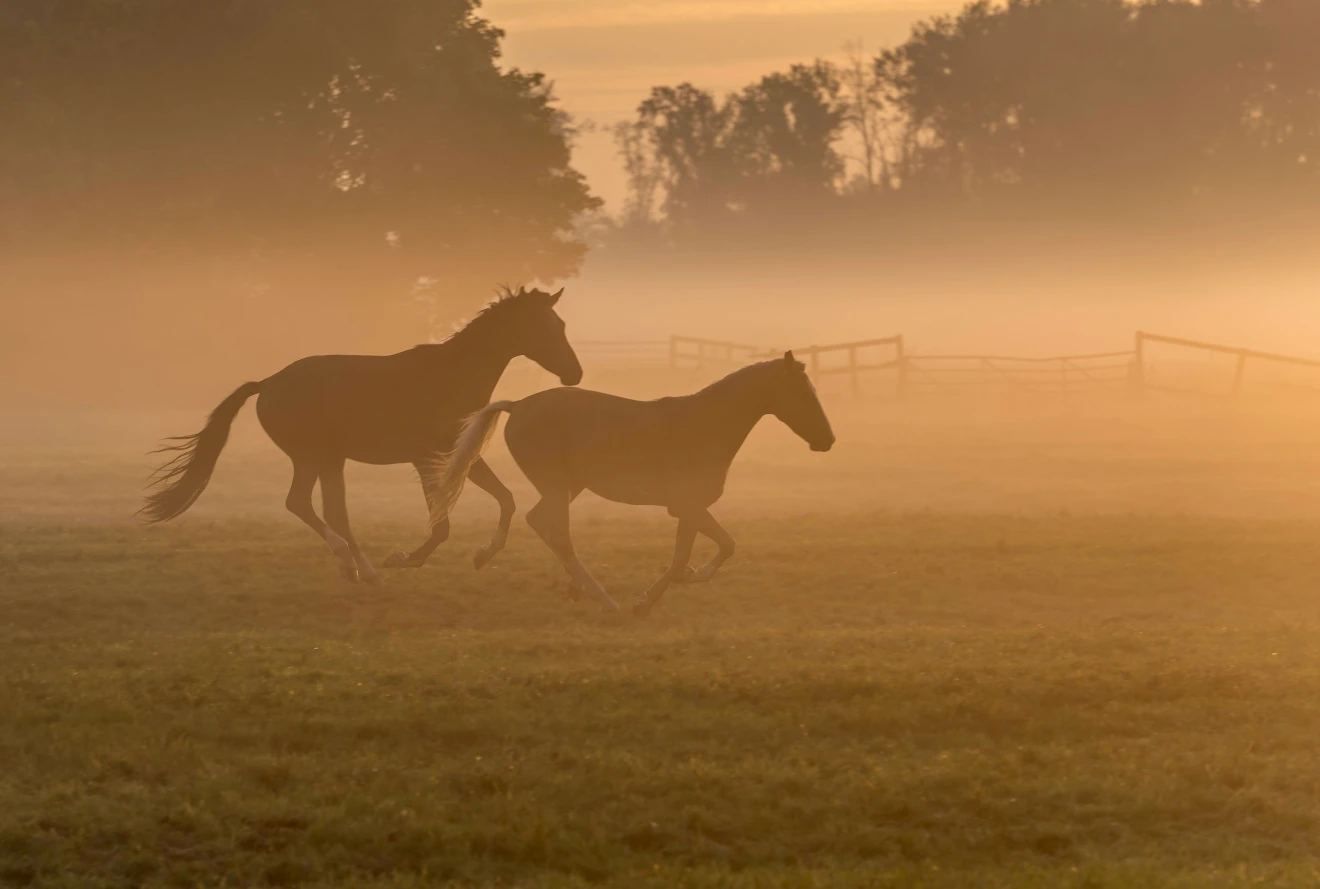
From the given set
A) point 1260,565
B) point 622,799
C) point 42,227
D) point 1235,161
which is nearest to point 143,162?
point 42,227

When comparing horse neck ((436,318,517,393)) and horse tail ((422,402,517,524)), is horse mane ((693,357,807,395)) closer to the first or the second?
horse tail ((422,402,517,524))

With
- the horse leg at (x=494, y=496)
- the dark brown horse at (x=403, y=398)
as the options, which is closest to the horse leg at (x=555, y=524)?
the horse leg at (x=494, y=496)

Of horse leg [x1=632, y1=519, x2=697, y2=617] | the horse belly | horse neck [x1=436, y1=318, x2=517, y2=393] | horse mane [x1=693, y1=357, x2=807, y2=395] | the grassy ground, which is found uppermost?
horse neck [x1=436, y1=318, x2=517, y2=393]

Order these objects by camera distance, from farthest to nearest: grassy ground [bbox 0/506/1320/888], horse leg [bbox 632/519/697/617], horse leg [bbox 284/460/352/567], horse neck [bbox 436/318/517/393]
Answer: horse leg [bbox 284/460/352/567] → horse neck [bbox 436/318/517/393] → horse leg [bbox 632/519/697/617] → grassy ground [bbox 0/506/1320/888]

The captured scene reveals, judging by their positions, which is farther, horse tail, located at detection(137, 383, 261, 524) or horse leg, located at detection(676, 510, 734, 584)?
horse tail, located at detection(137, 383, 261, 524)

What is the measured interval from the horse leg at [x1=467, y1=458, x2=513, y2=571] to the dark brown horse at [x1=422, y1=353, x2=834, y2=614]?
451 millimetres

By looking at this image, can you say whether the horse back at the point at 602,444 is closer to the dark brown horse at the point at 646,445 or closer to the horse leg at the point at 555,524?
the dark brown horse at the point at 646,445

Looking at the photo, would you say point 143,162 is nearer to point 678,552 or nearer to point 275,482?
point 275,482

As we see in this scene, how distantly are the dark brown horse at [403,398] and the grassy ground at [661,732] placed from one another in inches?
41.8

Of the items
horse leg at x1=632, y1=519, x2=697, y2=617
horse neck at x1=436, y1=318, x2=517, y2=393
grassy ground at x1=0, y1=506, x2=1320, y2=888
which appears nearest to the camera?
grassy ground at x1=0, y1=506, x2=1320, y2=888

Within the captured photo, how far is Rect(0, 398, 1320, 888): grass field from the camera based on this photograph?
28.1 feet

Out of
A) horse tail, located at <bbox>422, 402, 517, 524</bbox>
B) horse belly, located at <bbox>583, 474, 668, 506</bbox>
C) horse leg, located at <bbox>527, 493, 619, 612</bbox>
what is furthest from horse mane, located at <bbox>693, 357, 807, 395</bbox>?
horse tail, located at <bbox>422, 402, 517, 524</bbox>

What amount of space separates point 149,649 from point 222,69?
3694 centimetres

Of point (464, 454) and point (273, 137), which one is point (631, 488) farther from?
point (273, 137)
